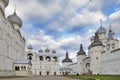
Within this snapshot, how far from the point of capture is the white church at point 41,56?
146 feet

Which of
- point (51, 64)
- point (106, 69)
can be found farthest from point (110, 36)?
point (51, 64)

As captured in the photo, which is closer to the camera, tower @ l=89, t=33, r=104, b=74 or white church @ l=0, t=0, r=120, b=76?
white church @ l=0, t=0, r=120, b=76

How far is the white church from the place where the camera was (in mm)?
44372

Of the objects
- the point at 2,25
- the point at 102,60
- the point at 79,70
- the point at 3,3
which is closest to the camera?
the point at 2,25

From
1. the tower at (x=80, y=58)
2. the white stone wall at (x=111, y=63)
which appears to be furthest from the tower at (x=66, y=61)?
the white stone wall at (x=111, y=63)

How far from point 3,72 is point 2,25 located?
891 cm

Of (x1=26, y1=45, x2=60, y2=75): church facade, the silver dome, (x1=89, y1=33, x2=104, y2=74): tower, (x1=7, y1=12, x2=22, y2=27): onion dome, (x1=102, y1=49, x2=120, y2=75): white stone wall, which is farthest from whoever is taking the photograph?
(x1=26, y1=45, x2=60, y2=75): church facade

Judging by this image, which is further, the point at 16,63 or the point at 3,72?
the point at 16,63

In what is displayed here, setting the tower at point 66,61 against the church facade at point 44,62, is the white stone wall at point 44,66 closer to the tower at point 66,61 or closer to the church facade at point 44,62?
the church facade at point 44,62

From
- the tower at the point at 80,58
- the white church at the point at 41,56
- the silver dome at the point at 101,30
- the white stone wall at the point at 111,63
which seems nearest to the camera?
the white church at the point at 41,56

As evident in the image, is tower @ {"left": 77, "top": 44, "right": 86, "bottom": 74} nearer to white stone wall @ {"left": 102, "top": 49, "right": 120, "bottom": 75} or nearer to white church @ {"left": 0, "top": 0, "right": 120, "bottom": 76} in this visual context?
white church @ {"left": 0, "top": 0, "right": 120, "bottom": 76}

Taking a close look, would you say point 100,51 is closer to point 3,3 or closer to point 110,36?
point 110,36

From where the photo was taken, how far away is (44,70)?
101562 mm

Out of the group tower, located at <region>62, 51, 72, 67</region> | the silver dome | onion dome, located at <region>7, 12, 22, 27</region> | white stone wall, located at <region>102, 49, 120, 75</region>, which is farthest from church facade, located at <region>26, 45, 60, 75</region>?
white stone wall, located at <region>102, 49, 120, 75</region>
